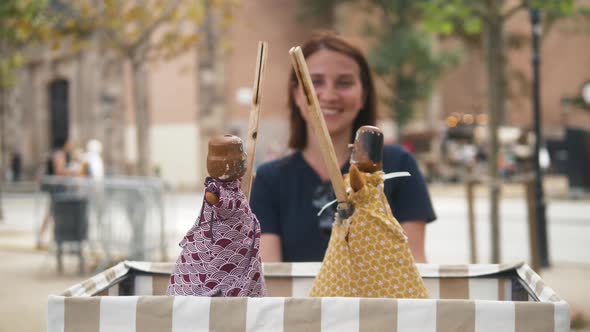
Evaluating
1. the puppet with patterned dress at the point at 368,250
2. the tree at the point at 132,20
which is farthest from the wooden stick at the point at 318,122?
the tree at the point at 132,20

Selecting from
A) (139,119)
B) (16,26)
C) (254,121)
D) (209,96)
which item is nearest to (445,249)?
(139,119)

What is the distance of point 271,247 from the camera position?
221cm

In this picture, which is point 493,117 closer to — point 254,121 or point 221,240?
point 254,121

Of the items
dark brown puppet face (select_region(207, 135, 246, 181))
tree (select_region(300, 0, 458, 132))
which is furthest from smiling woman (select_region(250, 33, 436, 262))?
tree (select_region(300, 0, 458, 132))

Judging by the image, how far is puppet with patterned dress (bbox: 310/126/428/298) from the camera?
1231mm

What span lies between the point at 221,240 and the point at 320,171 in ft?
3.59

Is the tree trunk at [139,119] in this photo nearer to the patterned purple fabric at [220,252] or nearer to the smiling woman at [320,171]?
the smiling woman at [320,171]

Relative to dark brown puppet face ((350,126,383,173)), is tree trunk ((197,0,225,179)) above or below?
above

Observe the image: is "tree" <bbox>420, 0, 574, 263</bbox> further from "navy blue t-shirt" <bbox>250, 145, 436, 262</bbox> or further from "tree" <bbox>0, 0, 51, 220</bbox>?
"tree" <bbox>0, 0, 51, 220</bbox>

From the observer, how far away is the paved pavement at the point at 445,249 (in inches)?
281

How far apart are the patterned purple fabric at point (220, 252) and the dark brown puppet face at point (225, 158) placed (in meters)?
0.01

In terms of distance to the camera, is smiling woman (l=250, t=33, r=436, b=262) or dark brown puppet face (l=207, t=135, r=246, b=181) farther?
smiling woman (l=250, t=33, r=436, b=262)

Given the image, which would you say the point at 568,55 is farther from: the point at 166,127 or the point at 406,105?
the point at 166,127

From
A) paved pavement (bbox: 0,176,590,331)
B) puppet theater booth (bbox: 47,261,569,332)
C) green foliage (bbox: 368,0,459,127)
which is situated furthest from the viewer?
green foliage (bbox: 368,0,459,127)
